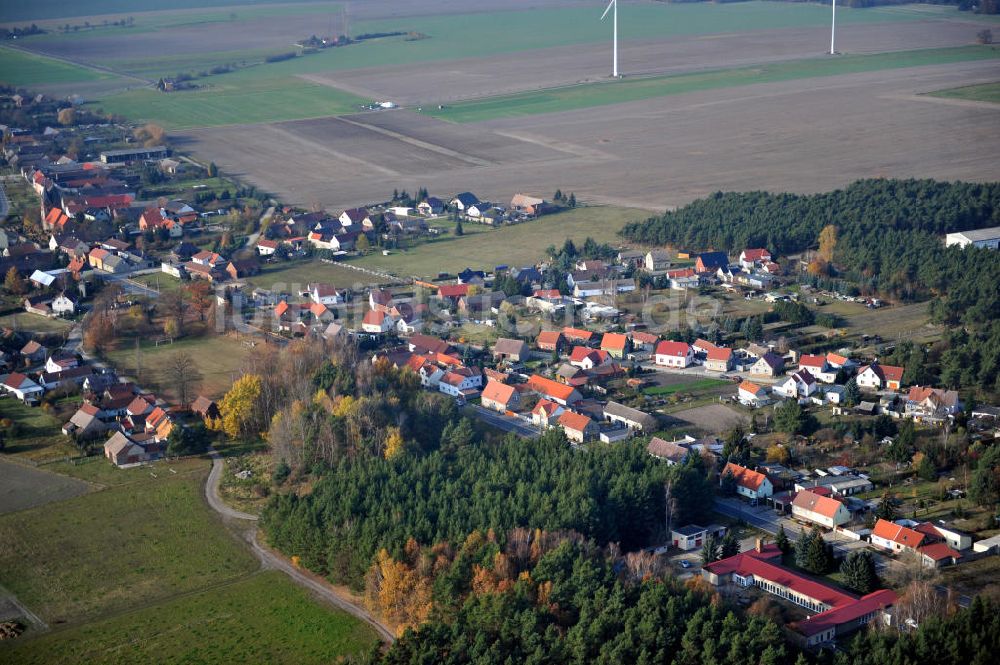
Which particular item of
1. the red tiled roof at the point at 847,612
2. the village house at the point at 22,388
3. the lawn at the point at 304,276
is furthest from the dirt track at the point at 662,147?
the red tiled roof at the point at 847,612

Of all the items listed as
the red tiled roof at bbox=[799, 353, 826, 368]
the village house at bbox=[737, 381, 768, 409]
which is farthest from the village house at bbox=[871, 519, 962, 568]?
the red tiled roof at bbox=[799, 353, 826, 368]

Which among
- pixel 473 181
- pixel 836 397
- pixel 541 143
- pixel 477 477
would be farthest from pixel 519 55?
pixel 477 477

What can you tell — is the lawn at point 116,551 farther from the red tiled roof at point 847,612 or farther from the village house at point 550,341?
the village house at point 550,341

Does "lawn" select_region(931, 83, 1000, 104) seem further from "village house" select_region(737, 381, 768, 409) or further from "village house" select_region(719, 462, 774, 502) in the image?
"village house" select_region(719, 462, 774, 502)

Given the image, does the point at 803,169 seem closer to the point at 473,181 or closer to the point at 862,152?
the point at 862,152

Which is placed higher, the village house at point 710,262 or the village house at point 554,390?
the village house at point 710,262

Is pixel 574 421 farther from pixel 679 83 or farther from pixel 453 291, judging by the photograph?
pixel 679 83

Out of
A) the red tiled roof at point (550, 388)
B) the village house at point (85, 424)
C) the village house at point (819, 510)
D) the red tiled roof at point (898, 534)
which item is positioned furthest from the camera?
the red tiled roof at point (550, 388)

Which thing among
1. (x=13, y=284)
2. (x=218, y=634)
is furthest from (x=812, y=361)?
(x=13, y=284)
